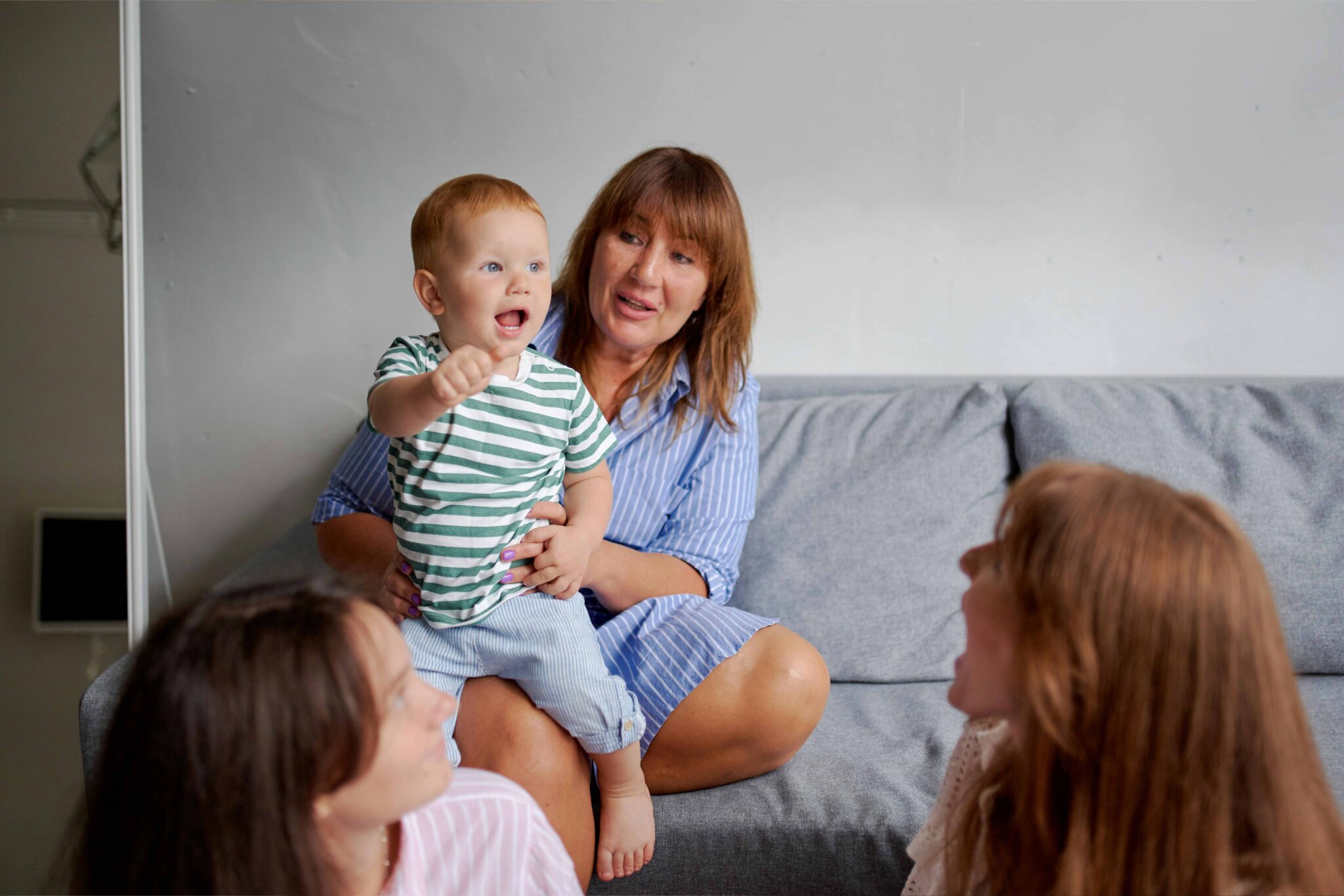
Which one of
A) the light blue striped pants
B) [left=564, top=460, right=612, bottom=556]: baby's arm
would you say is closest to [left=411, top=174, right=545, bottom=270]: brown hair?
[left=564, top=460, right=612, bottom=556]: baby's arm

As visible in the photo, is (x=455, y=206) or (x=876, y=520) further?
(x=876, y=520)

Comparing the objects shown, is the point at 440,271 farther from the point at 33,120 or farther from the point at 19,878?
the point at 19,878

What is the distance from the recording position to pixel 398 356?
1120mm

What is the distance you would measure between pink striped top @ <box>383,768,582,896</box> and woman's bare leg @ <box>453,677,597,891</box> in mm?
163

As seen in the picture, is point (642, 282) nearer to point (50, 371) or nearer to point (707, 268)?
point (707, 268)

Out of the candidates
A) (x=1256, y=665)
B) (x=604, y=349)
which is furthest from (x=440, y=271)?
(x=1256, y=665)

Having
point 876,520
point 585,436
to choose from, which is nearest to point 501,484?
point 585,436

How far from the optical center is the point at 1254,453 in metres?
1.78

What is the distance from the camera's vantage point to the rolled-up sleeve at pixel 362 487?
1522 mm

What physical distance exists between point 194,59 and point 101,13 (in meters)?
0.20

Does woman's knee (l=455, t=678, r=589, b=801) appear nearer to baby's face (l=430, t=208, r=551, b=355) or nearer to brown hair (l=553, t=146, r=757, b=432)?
baby's face (l=430, t=208, r=551, b=355)

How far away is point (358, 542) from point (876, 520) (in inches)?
36.6

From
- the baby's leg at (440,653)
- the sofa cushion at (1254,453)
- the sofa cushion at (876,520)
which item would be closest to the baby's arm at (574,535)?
the baby's leg at (440,653)

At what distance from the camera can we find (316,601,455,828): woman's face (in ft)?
2.67
